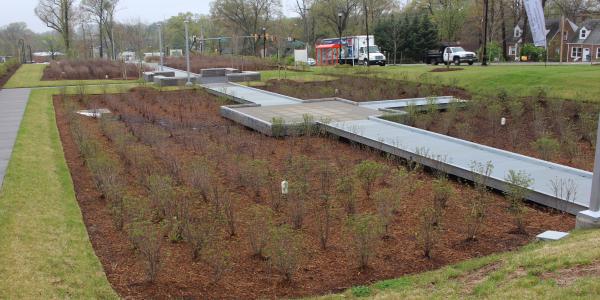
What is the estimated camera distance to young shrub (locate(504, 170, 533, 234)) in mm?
6484

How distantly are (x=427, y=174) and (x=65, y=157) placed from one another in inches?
273

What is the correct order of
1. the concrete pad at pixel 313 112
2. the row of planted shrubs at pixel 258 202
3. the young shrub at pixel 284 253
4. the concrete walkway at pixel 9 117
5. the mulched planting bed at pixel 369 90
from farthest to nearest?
the mulched planting bed at pixel 369 90
the concrete pad at pixel 313 112
the concrete walkway at pixel 9 117
the row of planted shrubs at pixel 258 202
the young shrub at pixel 284 253

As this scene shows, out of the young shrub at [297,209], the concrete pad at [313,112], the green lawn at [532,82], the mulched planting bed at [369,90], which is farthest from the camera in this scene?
the mulched planting bed at [369,90]

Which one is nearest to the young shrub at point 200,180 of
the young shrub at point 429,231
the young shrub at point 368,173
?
the young shrub at point 368,173

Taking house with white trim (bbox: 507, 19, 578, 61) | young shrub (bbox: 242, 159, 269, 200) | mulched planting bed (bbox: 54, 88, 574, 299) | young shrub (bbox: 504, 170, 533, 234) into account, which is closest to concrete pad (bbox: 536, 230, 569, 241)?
mulched planting bed (bbox: 54, 88, 574, 299)

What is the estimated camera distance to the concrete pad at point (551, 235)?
5.78m

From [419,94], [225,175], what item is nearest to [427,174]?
[225,175]

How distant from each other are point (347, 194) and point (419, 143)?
11.2 feet

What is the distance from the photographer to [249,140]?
39.0 ft

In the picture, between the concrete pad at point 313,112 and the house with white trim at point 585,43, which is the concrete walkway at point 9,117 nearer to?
the concrete pad at point 313,112

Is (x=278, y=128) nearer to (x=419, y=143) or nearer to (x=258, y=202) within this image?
(x=419, y=143)

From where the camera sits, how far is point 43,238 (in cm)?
620

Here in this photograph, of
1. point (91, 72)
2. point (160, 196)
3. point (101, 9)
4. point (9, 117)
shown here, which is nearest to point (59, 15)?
point (101, 9)

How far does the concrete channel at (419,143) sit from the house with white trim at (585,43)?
41.8 metres
